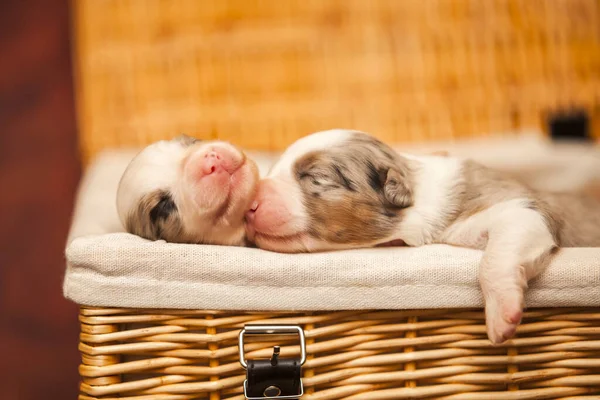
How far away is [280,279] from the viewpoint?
5.06ft

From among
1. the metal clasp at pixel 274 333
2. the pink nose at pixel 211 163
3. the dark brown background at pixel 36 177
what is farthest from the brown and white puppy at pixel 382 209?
the dark brown background at pixel 36 177

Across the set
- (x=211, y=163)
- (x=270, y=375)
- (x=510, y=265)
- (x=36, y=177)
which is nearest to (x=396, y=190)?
(x=510, y=265)

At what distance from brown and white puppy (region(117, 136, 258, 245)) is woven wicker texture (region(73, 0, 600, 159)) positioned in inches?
68.0

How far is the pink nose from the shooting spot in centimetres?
173

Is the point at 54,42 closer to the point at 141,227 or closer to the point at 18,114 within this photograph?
the point at 18,114

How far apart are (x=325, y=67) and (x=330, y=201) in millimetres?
2018

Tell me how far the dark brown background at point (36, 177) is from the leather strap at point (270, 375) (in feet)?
6.74

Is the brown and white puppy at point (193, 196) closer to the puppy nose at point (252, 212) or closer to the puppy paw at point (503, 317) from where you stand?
the puppy nose at point (252, 212)

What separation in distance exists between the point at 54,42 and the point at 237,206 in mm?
3273

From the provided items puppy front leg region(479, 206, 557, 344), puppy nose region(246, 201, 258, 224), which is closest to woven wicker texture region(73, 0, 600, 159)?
puppy nose region(246, 201, 258, 224)

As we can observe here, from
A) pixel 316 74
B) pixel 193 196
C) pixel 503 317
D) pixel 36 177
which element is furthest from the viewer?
pixel 36 177

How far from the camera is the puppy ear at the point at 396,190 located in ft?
5.91

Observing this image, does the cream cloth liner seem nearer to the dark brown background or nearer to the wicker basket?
the dark brown background

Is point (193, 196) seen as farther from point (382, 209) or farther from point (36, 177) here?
point (36, 177)
